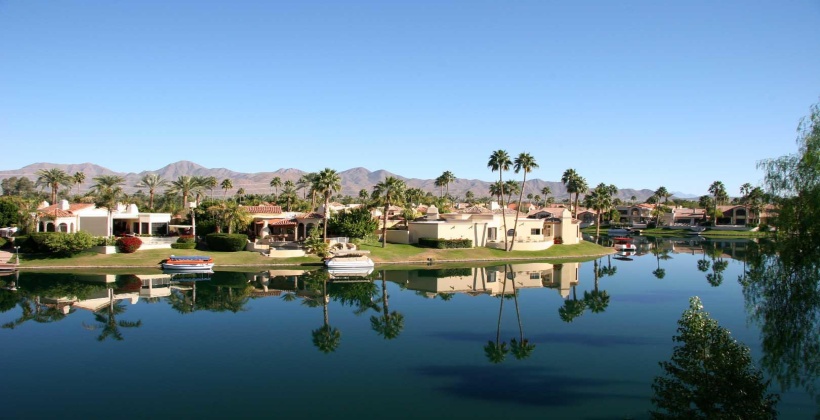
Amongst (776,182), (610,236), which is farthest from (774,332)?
(610,236)

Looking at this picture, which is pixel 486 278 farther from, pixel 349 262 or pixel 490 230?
pixel 490 230

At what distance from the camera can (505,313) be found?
1598 inches

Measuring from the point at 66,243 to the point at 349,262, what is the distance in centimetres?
3108

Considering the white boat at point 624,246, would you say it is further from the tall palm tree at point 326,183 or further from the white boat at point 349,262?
the tall palm tree at point 326,183

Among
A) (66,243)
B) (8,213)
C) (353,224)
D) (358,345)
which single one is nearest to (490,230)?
(353,224)

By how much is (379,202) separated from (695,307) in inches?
2264

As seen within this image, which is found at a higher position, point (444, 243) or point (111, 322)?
point (444, 243)

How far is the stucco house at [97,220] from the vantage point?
7269 cm

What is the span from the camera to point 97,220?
76.4m

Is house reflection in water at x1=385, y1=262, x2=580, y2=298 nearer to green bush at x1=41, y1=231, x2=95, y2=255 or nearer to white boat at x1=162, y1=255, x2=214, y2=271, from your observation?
white boat at x1=162, y1=255, x2=214, y2=271

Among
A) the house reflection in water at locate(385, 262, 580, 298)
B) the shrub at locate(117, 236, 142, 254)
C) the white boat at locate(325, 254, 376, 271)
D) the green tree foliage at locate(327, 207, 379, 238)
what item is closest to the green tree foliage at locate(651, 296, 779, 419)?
the house reflection in water at locate(385, 262, 580, 298)

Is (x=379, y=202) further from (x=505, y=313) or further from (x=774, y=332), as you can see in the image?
(x=774, y=332)

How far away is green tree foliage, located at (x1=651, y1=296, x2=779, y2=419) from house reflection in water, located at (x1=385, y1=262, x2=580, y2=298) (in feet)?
105

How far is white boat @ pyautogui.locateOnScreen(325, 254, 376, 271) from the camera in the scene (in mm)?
61844
